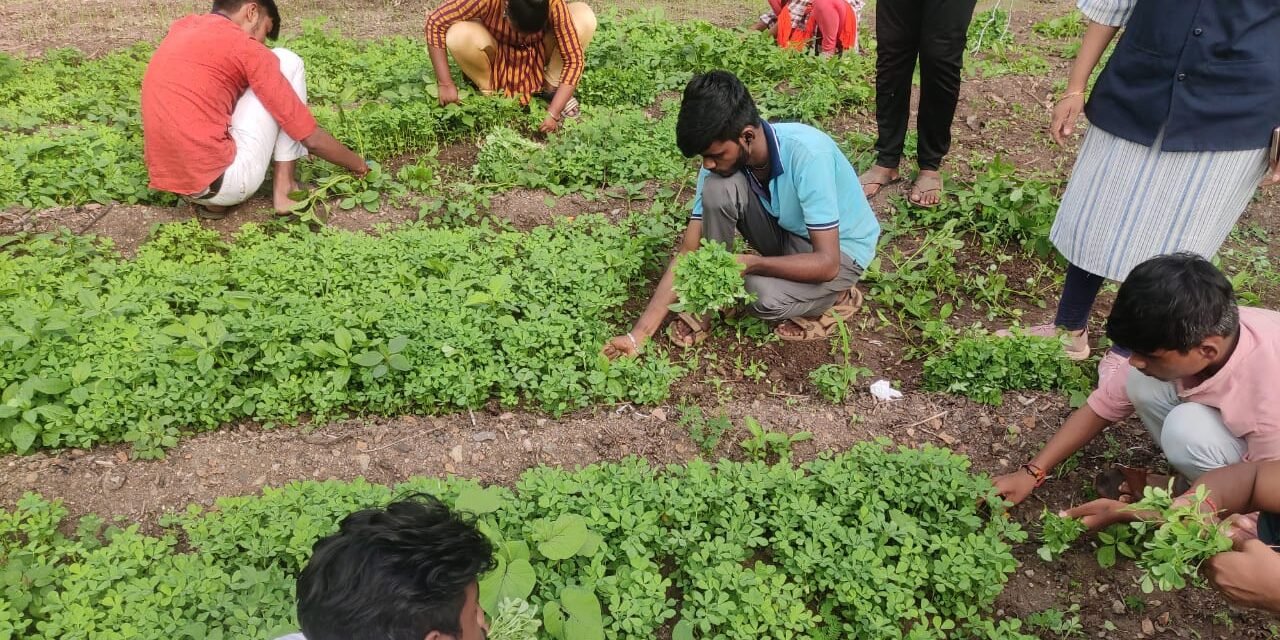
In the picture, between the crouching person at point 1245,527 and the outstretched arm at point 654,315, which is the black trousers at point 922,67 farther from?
the crouching person at point 1245,527

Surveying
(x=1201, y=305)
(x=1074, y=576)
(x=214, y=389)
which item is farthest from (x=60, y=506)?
(x=1201, y=305)

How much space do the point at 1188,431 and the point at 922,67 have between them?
8.10 ft

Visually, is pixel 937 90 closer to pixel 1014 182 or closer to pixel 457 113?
pixel 1014 182

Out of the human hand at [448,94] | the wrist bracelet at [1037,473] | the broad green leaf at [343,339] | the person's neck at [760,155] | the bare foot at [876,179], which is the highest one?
the person's neck at [760,155]

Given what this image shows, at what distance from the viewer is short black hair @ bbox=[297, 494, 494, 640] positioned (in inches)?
61.7

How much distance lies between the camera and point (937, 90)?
14.2 ft

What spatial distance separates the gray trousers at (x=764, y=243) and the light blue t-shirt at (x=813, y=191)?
0.05m

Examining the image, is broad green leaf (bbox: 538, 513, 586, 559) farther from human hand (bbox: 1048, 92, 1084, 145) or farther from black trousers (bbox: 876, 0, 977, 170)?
black trousers (bbox: 876, 0, 977, 170)

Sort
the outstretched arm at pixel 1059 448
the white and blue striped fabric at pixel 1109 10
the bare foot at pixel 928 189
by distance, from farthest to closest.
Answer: the bare foot at pixel 928 189 → the white and blue striped fabric at pixel 1109 10 → the outstretched arm at pixel 1059 448

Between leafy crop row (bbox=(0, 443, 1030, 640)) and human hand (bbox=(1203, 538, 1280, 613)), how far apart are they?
0.60 m

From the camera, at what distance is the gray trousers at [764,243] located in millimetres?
3607

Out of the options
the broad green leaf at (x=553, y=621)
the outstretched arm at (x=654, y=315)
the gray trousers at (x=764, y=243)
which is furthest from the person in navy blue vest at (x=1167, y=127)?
the broad green leaf at (x=553, y=621)

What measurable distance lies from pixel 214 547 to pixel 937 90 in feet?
13.1

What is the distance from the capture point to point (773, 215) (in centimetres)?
372
